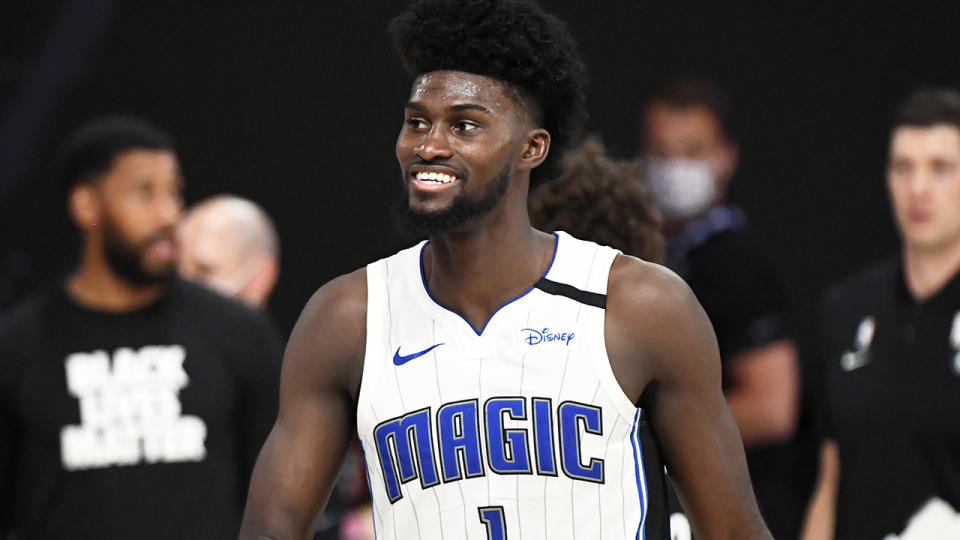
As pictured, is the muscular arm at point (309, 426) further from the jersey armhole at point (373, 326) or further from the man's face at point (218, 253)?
the man's face at point (218, 253)

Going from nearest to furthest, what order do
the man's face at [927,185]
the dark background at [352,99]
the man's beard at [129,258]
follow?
the man's beard at [129,258] < the man's face at [927,185] < the dark background at [352,99]

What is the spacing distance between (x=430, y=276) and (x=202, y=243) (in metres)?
2.87

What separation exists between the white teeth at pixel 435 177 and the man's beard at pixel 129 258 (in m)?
1.93

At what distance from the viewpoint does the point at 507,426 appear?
296 centimetres

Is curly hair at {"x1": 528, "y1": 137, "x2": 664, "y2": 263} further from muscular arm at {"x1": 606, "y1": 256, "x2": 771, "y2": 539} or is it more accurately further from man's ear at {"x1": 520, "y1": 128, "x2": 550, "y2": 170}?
muscular arm at {"x1": 606, "y1": 256, "x2": 771, "y2": 539}

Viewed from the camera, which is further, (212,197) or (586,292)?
(212,197)

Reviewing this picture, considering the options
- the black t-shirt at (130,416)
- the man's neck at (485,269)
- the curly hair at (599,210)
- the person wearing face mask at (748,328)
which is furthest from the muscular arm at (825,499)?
the man's neck at (485,269)

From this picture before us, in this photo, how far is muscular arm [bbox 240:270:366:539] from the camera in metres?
3.01

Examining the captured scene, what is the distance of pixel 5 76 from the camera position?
6652 mm

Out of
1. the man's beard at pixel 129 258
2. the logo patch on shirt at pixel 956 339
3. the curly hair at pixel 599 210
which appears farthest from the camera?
the man's beard at pixel 129 258

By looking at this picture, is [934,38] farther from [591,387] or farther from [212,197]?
[591,387]

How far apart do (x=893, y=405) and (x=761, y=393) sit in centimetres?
88

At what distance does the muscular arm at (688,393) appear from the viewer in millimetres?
2953

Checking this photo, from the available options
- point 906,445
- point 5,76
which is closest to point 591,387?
point 906,445
